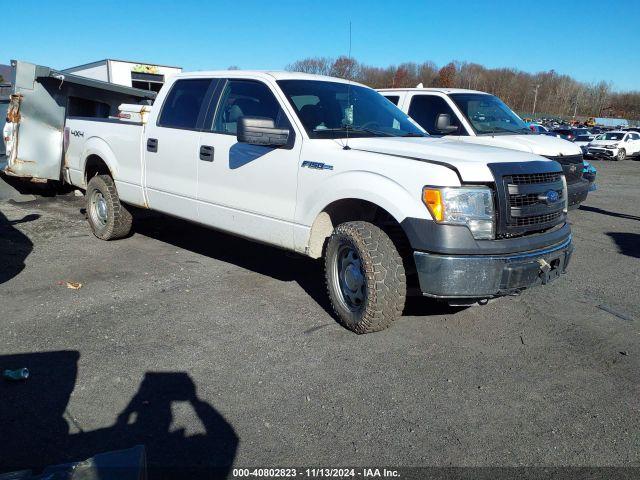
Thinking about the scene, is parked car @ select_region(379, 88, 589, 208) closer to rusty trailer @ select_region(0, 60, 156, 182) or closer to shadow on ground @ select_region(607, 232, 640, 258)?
shadow on ground @ select_region(607, 232, 640, 258)

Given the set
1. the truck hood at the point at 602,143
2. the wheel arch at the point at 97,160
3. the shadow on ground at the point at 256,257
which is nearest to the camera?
the shadow on ground at the point at 256,257

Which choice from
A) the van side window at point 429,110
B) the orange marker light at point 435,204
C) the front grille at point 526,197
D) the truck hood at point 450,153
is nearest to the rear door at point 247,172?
the truck hood at point 450,153

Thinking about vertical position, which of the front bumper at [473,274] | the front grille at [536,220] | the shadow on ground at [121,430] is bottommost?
the shadow on ground at [121,430]

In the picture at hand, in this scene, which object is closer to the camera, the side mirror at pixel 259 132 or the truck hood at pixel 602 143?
the side mirror at pixel 259 132

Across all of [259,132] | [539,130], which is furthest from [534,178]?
[539,130]

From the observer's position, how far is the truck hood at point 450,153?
3.98 m

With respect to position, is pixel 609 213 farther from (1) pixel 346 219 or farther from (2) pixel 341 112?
(1) pixel 346 219

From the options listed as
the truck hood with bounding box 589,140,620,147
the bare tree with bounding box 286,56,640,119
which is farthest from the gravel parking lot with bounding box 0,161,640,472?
the bare tree with bounding box 286,56,640,119

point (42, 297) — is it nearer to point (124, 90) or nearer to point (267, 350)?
point (267, 350)

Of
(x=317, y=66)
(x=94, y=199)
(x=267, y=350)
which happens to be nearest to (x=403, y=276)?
(x=267, y=350)

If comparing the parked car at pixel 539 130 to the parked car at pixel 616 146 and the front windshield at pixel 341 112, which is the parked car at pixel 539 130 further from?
the parked car at pixel 616 146

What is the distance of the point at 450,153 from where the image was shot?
14.1 ft

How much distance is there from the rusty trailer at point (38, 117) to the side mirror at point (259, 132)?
530cm

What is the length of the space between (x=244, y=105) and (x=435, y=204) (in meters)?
2.38
